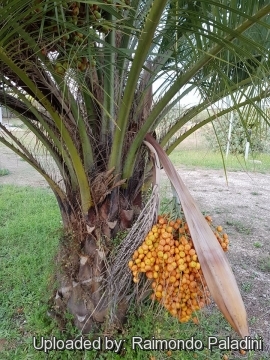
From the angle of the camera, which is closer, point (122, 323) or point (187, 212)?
point (187, 212)

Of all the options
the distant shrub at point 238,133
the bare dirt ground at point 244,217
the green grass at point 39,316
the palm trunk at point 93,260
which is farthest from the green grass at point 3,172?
the palm trunk at point 93,260

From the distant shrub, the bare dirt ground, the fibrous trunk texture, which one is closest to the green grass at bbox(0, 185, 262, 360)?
the fibrous trunk texture

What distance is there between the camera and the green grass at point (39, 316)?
1.55m

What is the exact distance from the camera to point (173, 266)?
3.19ft

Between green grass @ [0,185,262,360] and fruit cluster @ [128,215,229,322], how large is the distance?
0.21 metres

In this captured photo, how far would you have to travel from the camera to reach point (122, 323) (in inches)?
61.4

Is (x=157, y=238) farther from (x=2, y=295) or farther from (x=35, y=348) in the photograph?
(x=2, y=295)

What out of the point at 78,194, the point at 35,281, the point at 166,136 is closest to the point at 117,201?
the point at 78,194

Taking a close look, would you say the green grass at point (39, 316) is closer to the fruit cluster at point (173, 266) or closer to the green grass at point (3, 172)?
the fruit cluster at point (173, 266)

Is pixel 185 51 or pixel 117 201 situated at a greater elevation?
pixel 185 51

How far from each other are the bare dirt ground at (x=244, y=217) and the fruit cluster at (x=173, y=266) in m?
1.09

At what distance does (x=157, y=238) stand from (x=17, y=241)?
2329 mm

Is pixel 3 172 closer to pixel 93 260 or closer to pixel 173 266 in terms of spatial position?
pixel 93 260

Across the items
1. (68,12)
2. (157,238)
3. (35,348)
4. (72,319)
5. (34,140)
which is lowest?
(35,348)
